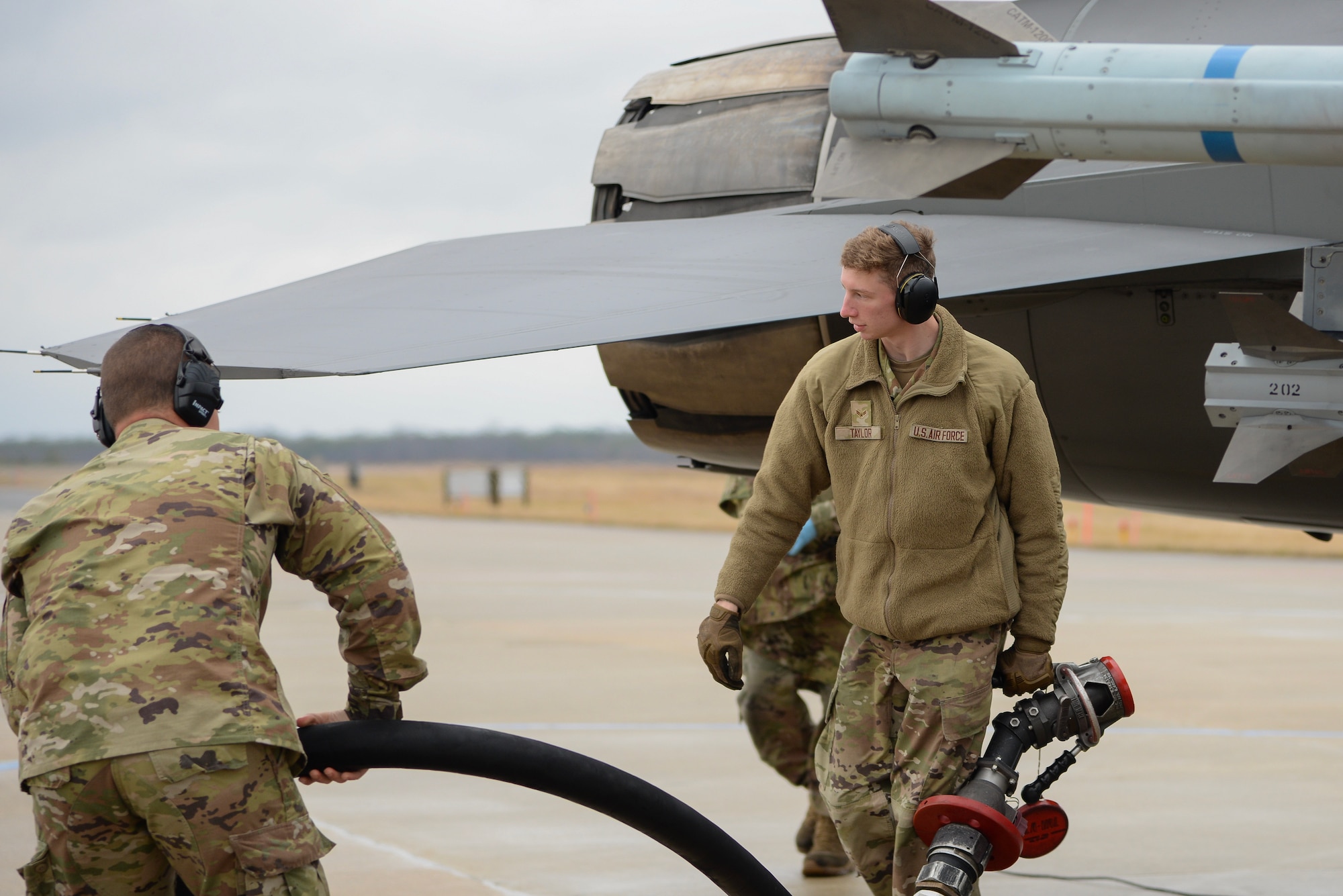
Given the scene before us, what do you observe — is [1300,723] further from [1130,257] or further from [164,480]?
[164,480]

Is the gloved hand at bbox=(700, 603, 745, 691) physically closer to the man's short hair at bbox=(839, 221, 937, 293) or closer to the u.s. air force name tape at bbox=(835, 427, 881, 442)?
the u.s. air force name tape at bbox=(835, 427, 881, 442)

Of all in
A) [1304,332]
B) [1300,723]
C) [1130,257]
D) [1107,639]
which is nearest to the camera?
[1304,332]

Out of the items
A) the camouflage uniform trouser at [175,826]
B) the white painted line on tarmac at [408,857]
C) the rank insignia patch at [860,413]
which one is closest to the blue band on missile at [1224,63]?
the rank insignia patch at [860,413]

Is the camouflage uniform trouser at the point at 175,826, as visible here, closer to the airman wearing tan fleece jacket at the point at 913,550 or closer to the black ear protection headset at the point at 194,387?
the black ear protection headset at the point at 194,387

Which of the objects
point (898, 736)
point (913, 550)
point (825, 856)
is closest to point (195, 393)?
point (913, 550)

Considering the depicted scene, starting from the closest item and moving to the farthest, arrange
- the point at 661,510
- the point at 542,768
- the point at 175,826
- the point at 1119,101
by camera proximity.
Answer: the point at 175,826, the point at 542,768, the point at 1119,101, the point at 661,510

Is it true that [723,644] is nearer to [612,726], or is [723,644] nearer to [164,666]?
[164,666]

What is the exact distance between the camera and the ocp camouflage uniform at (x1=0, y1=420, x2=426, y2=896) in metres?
2.70

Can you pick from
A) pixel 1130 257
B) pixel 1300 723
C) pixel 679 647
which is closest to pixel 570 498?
pixel 679 647

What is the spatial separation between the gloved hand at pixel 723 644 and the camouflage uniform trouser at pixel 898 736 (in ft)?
0.99

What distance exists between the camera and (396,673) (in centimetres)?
310

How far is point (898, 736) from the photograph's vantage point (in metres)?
3.69

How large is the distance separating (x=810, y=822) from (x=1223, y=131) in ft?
10.6

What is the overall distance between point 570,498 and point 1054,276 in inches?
1834
